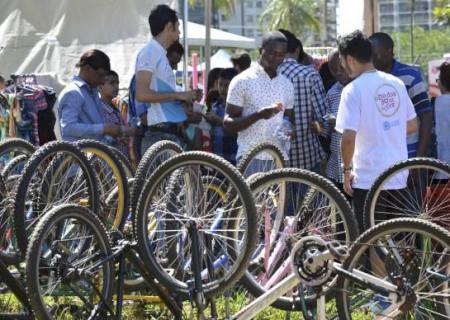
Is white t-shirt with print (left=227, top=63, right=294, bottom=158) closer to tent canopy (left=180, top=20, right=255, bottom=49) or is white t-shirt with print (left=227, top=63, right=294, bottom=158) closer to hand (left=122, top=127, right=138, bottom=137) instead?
hand (left=122, top=127, right=138, bottom=137)

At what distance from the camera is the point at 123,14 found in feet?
38.2

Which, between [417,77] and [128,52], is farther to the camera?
[128,52]

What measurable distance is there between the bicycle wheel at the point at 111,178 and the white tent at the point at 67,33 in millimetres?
5192

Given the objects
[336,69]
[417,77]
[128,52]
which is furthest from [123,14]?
[417,77]

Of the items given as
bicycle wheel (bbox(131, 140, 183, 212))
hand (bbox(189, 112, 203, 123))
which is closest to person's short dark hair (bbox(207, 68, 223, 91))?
hand (bbox(189, 112, 203, 123))

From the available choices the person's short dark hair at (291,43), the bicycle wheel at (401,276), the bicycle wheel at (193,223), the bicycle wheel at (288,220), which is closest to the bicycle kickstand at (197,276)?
the bicycle wheel at (193,223)

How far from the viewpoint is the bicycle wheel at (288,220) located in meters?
5.47

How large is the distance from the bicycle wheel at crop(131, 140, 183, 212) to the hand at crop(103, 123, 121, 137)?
3.80ft

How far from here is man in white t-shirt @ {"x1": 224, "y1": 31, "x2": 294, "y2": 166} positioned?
24.9 feet

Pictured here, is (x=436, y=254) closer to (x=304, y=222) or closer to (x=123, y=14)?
(x=304, y=222)

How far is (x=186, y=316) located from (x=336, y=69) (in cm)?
341

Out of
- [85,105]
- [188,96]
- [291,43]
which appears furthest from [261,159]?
[291,43]

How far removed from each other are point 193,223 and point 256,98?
7.93ft

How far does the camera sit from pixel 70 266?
5.21m
